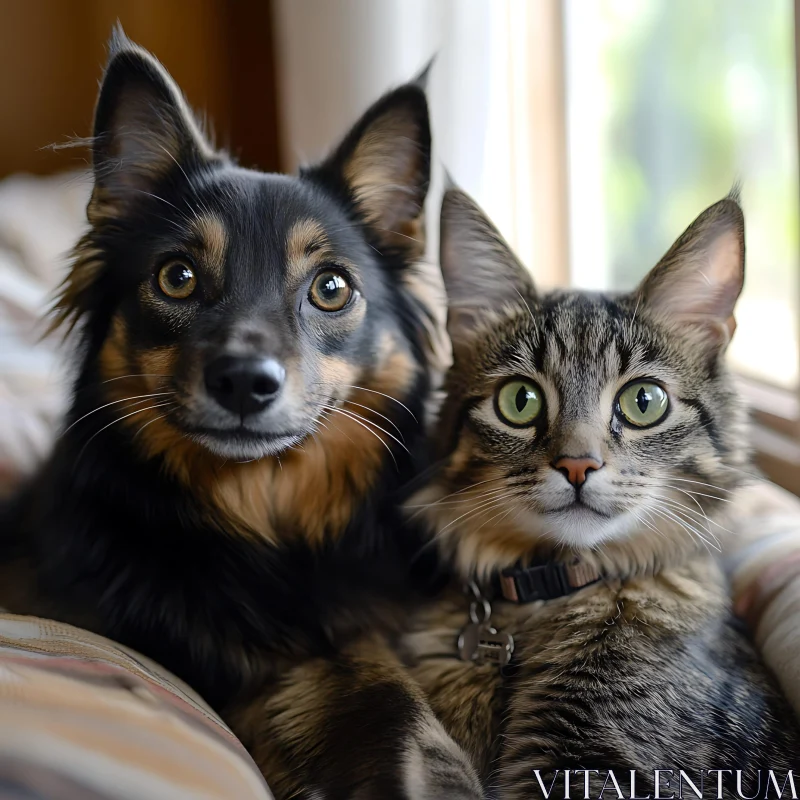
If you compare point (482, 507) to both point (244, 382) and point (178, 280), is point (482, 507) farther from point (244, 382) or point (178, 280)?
point (178, 280)

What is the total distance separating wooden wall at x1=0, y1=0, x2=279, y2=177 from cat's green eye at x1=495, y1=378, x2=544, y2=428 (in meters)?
1.50

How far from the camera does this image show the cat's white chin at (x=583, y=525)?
1.15m

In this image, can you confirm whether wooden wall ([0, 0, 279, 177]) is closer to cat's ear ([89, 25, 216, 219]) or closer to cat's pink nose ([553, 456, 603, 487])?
cat's ear ([89, 25, 216, 219])

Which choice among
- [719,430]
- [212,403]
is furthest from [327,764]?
[719,430]

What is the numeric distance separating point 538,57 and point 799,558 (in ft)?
5.96

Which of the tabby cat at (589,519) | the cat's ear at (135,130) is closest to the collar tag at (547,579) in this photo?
the tabby cat at (589,519)

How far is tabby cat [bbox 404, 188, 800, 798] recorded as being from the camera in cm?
107

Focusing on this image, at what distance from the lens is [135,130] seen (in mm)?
1293

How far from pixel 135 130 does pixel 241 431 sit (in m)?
0.54

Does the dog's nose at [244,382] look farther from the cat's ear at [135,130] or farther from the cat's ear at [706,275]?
the cat's ear at [706,275]

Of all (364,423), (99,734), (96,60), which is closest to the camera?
(99,734)

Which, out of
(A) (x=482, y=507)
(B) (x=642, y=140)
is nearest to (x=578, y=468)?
(A) (x=482, y=507)

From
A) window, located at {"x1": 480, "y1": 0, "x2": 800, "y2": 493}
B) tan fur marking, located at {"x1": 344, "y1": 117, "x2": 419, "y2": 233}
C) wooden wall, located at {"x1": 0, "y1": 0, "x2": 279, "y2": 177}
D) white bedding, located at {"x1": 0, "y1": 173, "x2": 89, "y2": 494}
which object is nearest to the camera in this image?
tan fur marking, located at {"x1": 344, "y1": 117, "x2": 419, "y2": 233}

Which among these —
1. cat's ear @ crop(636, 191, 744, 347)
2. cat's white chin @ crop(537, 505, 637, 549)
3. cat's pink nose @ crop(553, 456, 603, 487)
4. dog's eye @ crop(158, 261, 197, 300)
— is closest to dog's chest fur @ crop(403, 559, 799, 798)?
cat's white chin @ crop(537, 505, 637, 549)
